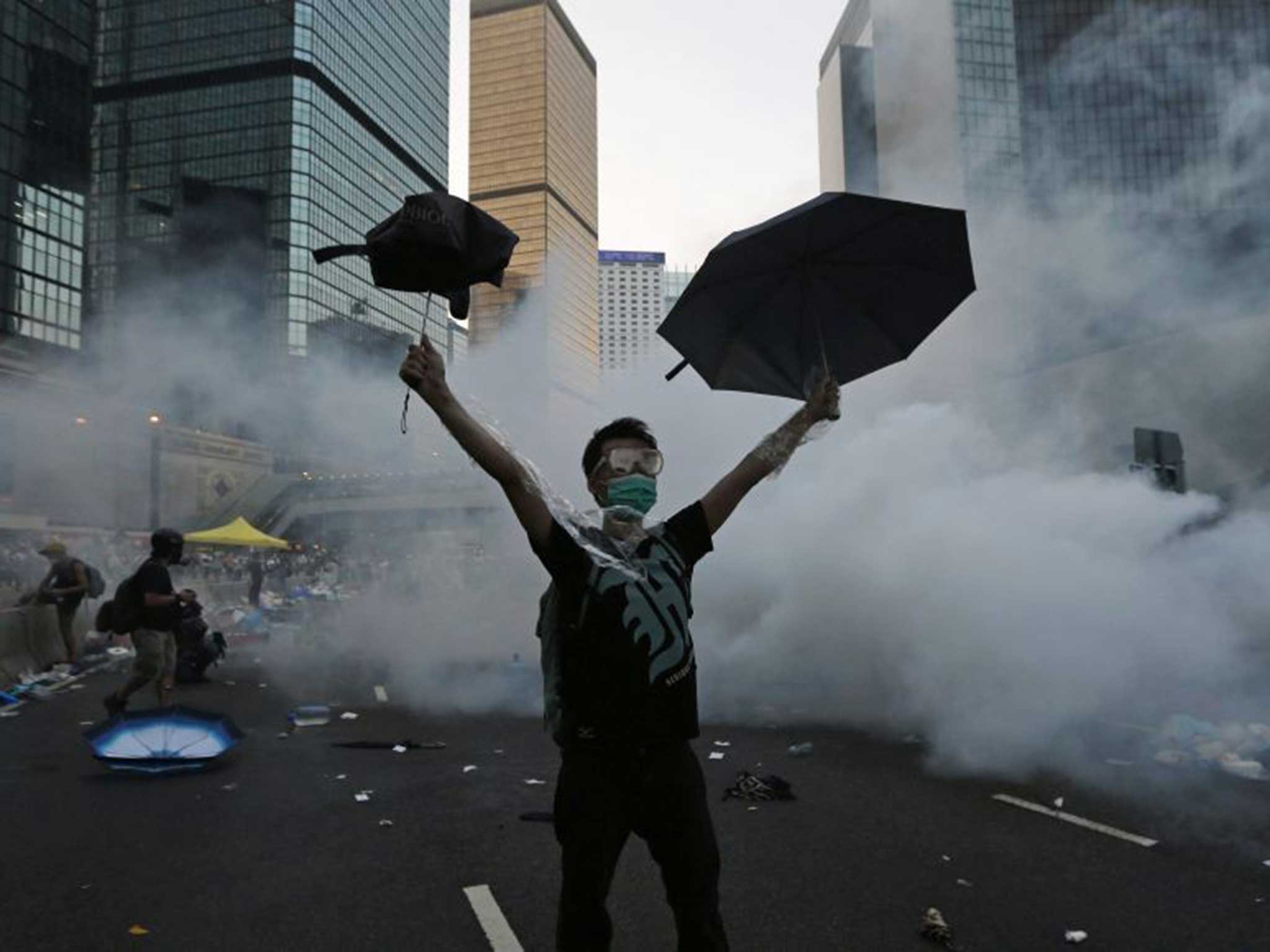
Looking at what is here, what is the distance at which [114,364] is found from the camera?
1666 cm

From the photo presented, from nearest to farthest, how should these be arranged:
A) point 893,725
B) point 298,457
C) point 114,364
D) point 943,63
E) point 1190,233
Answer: point 893,725 < point 943,63 < point 1190,233 < point 114,364 < point 298,457

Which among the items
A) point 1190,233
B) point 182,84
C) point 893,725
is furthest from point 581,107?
point 893,725

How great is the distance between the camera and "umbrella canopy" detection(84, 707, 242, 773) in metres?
4.95

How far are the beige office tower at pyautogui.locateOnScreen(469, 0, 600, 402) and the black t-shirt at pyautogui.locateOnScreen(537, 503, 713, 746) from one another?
3513mm

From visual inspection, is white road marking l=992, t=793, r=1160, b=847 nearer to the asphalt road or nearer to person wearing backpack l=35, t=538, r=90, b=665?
the asphalt road

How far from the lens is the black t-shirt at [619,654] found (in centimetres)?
160

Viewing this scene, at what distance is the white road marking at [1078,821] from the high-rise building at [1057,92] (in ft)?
29.3

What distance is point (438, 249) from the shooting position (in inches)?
75.9

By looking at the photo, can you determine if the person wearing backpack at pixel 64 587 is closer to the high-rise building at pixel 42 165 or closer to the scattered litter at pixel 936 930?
the scattered litter at pixel 936 930

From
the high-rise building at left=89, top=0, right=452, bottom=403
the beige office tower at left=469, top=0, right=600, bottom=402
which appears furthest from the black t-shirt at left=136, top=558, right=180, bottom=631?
the beige office tower at left=469, top=0, right=600, bottom=402

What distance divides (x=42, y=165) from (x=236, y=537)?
45.0 metres

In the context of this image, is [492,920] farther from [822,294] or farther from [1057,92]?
[1057,92]

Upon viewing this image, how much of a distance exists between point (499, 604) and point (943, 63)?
9598 millimetres

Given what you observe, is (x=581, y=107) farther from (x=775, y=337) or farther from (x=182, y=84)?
(x=775, y=337)
